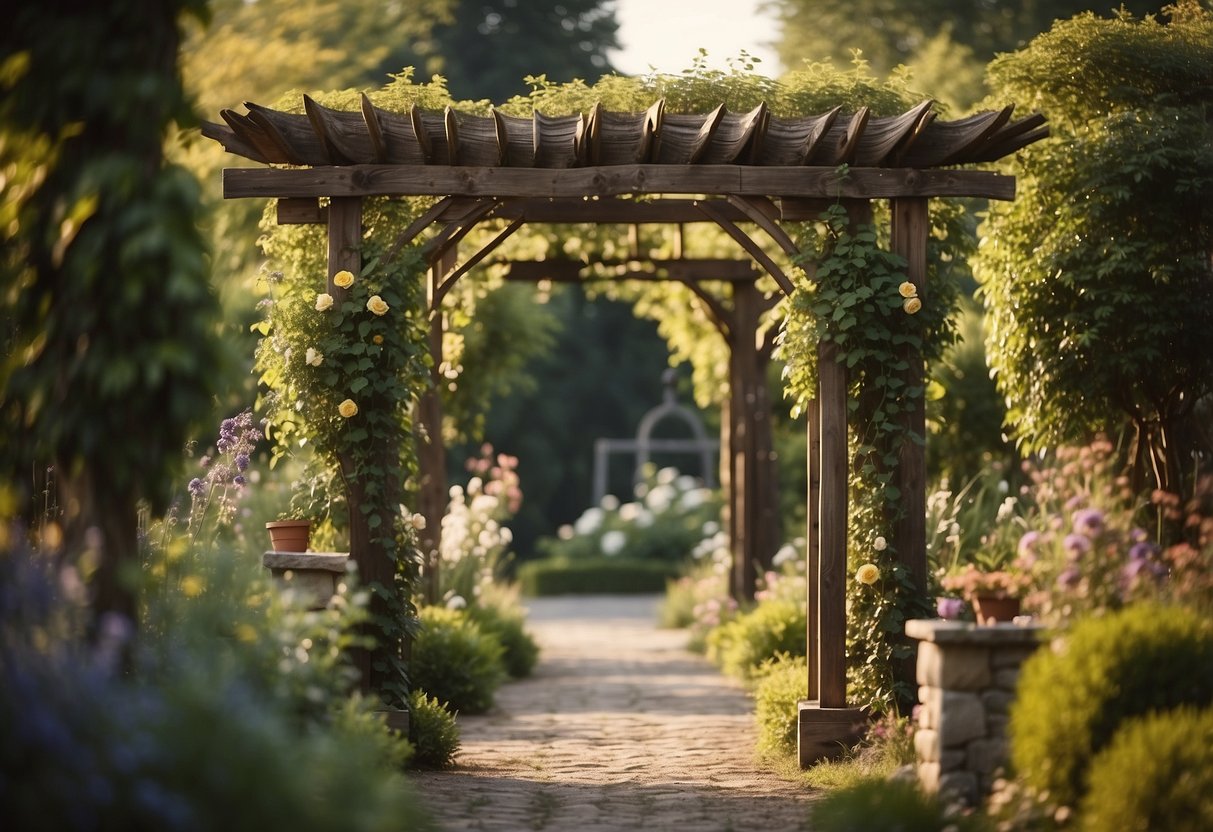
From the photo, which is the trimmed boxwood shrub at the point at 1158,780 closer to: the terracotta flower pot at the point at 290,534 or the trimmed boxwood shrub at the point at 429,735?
the trimmed boxwood shrub at the point at 429,735

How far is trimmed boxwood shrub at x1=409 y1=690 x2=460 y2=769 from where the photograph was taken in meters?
6.31

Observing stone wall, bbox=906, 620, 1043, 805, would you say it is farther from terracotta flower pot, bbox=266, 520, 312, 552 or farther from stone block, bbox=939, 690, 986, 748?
terracotta flower pot, bbox=266, 520, 312, 552

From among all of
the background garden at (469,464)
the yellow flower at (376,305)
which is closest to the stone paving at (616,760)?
the background garden at (469,464)

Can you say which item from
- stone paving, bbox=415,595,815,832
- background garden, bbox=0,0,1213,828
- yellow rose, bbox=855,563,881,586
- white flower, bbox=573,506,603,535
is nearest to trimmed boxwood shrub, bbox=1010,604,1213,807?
background garden, bbox=0,0,1213,828

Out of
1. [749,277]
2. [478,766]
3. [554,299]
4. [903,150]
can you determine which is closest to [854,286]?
[903,150]

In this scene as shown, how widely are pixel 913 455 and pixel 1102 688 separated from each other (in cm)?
216

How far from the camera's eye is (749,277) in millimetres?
10516

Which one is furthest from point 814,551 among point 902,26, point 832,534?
point 902,26

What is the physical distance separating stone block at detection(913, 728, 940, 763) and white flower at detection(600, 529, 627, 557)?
14033 millimetres

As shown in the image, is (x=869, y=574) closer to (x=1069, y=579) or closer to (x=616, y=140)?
(x=1069, y=579)

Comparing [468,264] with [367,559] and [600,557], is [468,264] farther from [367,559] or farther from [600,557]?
[600,557]

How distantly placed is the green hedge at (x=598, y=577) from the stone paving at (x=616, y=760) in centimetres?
758

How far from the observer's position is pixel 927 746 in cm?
495

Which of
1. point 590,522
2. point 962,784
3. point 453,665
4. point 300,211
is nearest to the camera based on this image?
point 962,784
